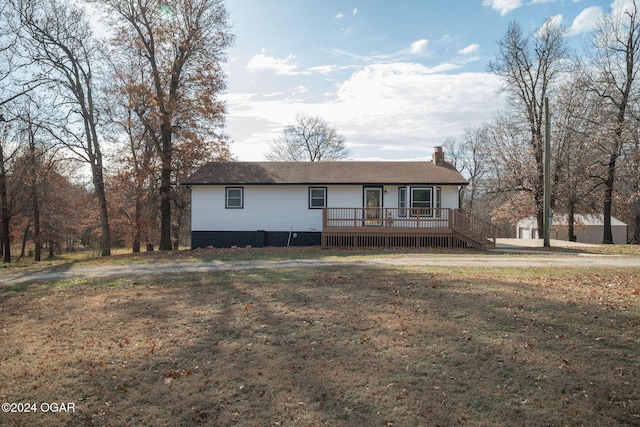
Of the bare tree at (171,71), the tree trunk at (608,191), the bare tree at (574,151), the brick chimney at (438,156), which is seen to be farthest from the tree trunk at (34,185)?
the tree trunk at (608,191)

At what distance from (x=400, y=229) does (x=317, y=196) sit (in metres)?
4.74

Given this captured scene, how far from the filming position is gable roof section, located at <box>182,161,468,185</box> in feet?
71.8

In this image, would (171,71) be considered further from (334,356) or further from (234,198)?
(334,356)

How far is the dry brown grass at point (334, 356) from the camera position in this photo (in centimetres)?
452

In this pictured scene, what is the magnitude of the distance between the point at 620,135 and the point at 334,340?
2408cm

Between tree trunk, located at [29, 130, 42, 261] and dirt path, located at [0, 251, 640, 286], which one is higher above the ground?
tree trunk, located at [29, 130, 42, 261]

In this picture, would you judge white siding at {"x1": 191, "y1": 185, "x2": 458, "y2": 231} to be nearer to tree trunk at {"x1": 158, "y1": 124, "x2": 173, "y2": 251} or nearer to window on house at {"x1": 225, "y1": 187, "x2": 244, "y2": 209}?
window on house at {"x1": 225, "y1": 187, "x2": 244, "y2": 209}

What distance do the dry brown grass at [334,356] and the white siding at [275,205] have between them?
42.9ft

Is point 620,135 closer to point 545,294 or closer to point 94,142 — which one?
point 545,294

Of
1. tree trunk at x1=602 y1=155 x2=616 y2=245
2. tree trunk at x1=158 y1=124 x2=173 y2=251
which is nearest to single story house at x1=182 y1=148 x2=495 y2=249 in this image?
tree trunk at x1=158 y1=124 x2=173 y2=251

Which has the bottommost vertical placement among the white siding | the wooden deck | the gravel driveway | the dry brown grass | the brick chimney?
the dry brown grass

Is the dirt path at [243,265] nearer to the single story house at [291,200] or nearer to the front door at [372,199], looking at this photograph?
the front door at [372,199]

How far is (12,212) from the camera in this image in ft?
95.0

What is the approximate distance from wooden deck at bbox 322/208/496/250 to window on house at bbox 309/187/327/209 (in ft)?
5.17
